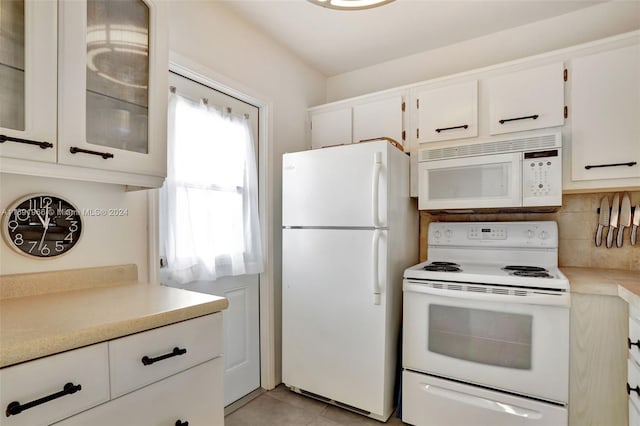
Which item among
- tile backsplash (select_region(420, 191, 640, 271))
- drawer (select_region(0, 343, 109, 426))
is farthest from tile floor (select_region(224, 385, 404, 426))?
tile backsplash (select_region(420, 191, 640, 271))

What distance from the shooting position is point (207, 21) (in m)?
1.89

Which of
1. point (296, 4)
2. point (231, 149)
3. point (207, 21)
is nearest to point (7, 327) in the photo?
point (231, 149)

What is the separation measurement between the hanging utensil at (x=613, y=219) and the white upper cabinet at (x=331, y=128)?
1.73 meters

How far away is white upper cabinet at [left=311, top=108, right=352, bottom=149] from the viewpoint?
2.55 meters

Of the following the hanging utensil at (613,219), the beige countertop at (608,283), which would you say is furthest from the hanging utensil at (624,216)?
the beige countertop at (608,283)

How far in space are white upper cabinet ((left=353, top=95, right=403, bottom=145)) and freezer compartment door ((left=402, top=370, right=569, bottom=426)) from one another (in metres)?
1.59

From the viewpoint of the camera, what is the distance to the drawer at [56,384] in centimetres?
70

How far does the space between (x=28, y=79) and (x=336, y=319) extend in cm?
180

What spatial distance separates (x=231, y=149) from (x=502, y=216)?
192cm

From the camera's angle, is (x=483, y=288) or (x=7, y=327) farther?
(x=483, y=288)

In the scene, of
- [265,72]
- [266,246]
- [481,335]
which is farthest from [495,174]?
[265,72]

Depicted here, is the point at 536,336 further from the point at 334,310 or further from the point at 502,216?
the point at 334,310

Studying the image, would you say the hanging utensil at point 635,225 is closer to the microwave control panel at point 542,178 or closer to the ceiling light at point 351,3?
the microwave control panel at point 542,178

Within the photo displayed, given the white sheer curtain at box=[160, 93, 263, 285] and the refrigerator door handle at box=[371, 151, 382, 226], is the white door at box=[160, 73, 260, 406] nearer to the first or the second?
the white sheer curtain at box=[160, 93, 263, 285]
